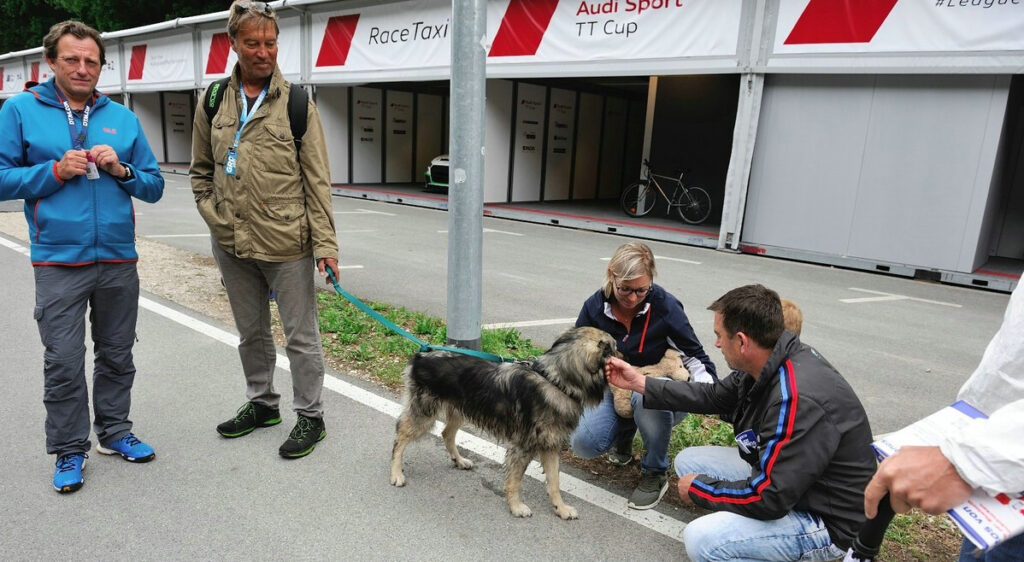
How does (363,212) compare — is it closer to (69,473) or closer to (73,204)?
(73,204)

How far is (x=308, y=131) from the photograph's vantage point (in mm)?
3340

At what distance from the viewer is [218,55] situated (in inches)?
826

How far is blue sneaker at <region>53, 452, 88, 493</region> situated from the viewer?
3.04m

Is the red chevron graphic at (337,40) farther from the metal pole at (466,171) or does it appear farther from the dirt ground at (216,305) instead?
the metal pole at (466,171)

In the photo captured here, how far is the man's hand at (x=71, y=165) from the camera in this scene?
2857 millimetres

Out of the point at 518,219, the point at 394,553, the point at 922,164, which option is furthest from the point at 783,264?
the point at 394,553

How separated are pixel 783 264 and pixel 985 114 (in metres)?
3.58

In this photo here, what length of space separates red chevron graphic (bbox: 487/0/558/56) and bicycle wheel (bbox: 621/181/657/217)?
13.9 feet

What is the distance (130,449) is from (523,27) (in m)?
12.8

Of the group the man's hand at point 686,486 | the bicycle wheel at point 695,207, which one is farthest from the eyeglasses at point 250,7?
the bicycle wheel at point 695,207

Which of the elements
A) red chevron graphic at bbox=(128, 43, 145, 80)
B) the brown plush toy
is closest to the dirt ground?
the brown plush toy

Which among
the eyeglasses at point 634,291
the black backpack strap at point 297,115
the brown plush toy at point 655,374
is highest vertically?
the black backpack strap at point 297,115

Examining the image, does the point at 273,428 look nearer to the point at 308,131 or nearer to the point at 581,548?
the point at 308,131

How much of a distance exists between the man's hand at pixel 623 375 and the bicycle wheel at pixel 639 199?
526 inches
